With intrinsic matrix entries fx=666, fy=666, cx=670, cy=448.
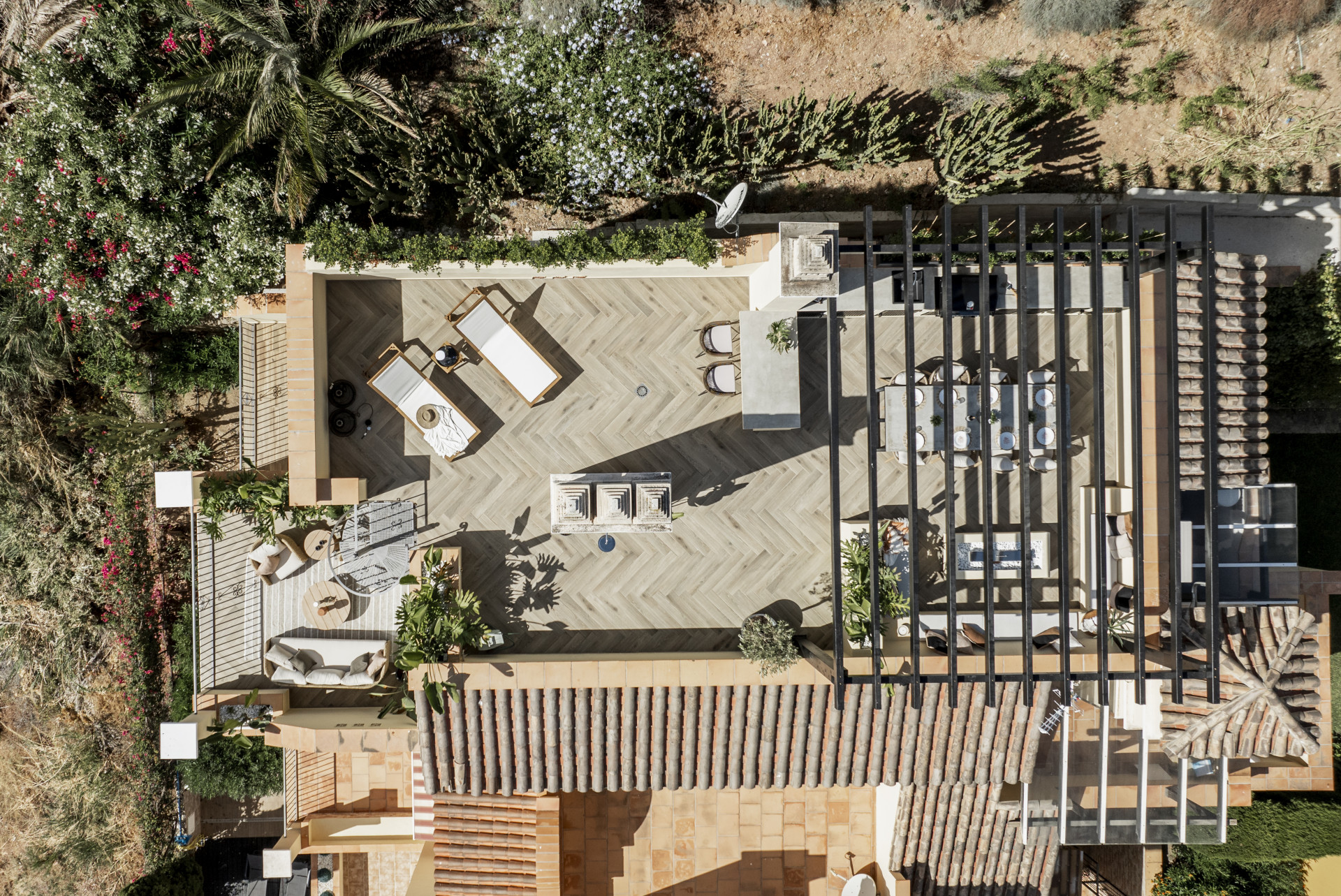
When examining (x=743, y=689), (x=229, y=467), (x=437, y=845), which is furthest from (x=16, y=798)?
(x=743, y=689)

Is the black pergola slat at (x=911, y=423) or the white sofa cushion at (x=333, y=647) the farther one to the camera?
the white sofa cushion at (x=333, y=647)

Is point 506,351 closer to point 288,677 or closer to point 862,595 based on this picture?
point 288,677

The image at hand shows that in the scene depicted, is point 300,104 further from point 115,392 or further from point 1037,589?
point 1037,589

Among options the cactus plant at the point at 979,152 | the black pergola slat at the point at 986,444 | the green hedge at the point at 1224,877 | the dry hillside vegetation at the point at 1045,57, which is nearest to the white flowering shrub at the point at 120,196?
the dry hillside vegetation at the point at 1045,57

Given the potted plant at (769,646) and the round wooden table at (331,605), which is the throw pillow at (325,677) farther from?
the potted plant at (769,646)

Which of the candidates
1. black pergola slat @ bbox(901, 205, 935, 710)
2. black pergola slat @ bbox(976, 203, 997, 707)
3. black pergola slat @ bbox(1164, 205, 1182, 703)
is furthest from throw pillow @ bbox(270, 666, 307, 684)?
black pergola slat @ bbox(1164, 205, 1182, 703)
